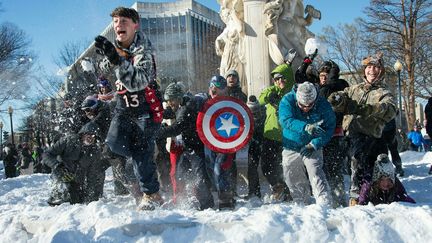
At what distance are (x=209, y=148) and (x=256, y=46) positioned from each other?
363 cm

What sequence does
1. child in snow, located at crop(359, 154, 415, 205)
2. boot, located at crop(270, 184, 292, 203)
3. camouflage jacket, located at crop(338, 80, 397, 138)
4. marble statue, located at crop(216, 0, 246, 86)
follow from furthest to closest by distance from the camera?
marble statue, located at crop(216, 0, 246, 86) < boot, located at crop(270, 184, 292, 203) < camouflage jacket, located at crop(338, 80, 397, 138) < child in snow, located at crop(359, 154, 415, 205)

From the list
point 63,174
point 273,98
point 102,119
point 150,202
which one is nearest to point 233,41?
point 273,98

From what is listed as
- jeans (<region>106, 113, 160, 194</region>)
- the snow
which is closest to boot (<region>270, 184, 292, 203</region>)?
the snow

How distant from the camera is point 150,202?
14.0 ft

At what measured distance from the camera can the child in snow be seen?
15.0ft

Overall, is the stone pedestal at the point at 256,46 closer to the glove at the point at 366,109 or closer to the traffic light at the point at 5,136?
the glove at the point at 366,109

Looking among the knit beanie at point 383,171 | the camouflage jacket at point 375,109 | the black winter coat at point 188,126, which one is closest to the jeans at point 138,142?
the black winter coat at point 188,126

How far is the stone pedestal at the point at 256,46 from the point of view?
8.20 metres

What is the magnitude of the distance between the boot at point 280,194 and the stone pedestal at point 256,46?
112 inches

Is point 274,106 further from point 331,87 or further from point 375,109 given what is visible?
point 375,109

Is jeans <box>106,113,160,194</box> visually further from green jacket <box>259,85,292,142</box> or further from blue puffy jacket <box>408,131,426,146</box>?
blue puffy jacket <box>408,131,426,146</box>

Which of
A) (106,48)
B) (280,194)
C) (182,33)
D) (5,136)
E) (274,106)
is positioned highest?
(182,33)

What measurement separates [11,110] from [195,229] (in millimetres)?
29378

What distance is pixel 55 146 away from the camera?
5.96 m
